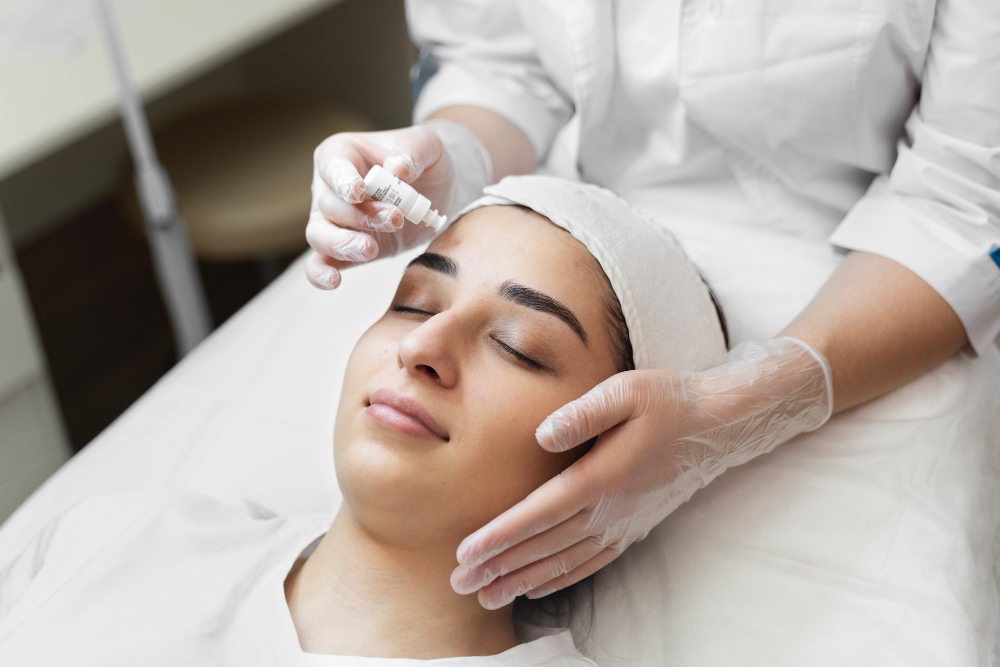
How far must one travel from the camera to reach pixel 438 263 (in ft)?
3.22

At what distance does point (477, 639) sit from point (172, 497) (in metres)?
0.45

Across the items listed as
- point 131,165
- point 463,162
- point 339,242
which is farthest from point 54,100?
point 339,242

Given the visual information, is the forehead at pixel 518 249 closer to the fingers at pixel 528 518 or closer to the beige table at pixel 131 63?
the fingers at pixel 528 518

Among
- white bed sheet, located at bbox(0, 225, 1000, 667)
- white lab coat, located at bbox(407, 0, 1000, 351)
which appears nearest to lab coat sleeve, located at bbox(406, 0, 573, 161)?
white lab coat, located at bbox(407, 0, 1000, 351)

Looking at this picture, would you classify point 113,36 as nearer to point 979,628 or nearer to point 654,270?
point 654,270

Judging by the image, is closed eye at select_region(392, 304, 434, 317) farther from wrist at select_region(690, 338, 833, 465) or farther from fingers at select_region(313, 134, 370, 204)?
wrist at select_region(690, 338, 833, 465)

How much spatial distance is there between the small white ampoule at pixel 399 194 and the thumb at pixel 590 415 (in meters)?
0.26

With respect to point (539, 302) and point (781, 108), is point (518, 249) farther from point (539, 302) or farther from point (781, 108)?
point (781, 108)

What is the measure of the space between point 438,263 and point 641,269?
9.7 inches

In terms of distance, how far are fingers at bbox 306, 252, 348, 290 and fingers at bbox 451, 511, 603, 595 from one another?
0.37 meters

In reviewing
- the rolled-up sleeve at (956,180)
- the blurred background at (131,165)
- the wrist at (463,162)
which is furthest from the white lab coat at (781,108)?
the blurred background at (131,165)

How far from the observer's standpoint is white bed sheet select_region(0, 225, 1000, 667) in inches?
38.2

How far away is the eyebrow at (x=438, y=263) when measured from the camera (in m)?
0.97

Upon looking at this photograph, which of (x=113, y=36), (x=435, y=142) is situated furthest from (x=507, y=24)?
(x=113, y=36)
